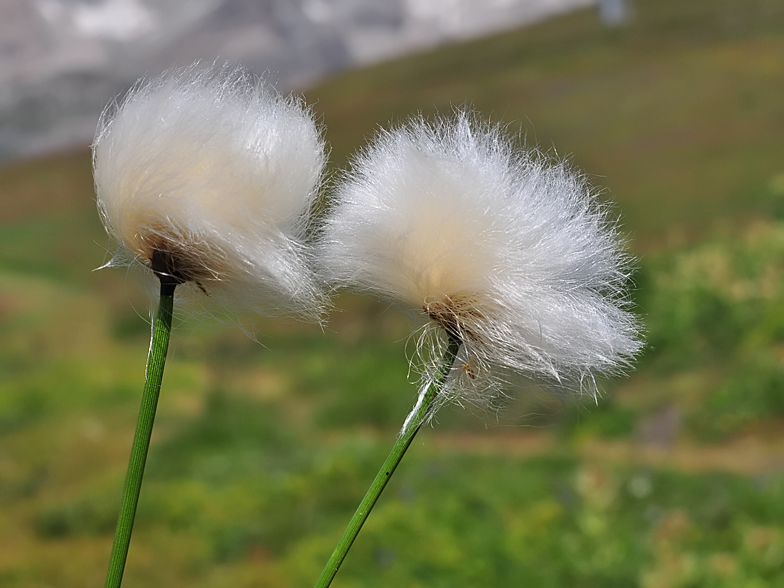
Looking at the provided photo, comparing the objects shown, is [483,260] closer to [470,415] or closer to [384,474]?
[384,474]

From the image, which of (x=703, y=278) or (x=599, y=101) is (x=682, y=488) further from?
(x=599, y=101)

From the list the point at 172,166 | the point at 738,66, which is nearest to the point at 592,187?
the point at 172,166

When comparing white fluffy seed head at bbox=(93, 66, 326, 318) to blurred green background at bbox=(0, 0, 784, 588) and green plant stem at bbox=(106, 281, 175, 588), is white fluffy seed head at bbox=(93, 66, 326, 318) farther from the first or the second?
blurred green background at bbox=(0, 0, 784, 588)

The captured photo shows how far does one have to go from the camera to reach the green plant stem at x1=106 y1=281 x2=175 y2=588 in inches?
10.0

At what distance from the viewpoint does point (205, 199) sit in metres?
0.26

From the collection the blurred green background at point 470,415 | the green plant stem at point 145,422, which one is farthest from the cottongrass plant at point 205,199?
the blurred green background at point 470,415

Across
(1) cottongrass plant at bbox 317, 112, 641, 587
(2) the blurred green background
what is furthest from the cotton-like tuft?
(2) the blurred green background

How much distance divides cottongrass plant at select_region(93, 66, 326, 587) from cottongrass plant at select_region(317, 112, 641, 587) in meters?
0.03

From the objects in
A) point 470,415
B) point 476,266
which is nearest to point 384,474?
point 476,266

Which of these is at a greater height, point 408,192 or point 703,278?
point 703,278

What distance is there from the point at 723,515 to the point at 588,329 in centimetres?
130

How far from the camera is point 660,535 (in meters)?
1.34

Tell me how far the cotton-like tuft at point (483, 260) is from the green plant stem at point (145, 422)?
0.23 feet

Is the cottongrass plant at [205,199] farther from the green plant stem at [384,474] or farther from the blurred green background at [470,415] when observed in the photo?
the blurred green background at [470,415]
